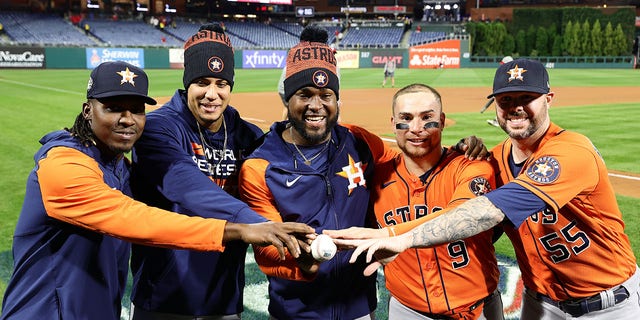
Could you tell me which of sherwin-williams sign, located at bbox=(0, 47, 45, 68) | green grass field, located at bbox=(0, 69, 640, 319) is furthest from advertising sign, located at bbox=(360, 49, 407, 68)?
sherwin-williams sign, located at bbox=(0, 47, 45, 68)

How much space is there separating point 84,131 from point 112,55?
47.0 meters

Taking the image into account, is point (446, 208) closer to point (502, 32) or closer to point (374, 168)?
point (374, 168)

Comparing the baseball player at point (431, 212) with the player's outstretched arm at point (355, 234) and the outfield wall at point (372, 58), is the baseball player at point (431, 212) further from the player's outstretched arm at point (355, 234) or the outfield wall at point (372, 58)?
the outfield wall at point (372, 58)

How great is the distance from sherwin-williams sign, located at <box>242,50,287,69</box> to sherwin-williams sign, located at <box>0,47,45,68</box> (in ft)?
56.5

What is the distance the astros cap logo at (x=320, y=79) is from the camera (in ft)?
10.6

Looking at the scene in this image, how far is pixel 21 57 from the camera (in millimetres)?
42031

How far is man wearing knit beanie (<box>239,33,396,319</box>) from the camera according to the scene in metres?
3.17

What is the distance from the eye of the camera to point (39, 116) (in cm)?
1759

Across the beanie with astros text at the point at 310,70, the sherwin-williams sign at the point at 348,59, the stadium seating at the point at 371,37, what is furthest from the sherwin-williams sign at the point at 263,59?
the beanie with astros text at the point at 310,70

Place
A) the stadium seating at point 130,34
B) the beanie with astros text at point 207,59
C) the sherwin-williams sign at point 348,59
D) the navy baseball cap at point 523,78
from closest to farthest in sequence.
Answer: the navy baseball cap at point 523,78 → the beanie with astros text at point 207,59 → the sherwin-williams sign at point 348,59 → the stadium seating at point 130,34

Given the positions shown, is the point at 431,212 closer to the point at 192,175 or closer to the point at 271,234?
the point at 271,234

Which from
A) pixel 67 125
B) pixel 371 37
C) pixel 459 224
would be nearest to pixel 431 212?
pixel 459 224

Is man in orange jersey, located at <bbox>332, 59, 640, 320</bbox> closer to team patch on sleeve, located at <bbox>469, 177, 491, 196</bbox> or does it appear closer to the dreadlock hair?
team patch on sleeve, located at <bbox>469, 177, 491, 196</bbox>

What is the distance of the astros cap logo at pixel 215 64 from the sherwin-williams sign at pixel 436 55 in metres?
50.6
